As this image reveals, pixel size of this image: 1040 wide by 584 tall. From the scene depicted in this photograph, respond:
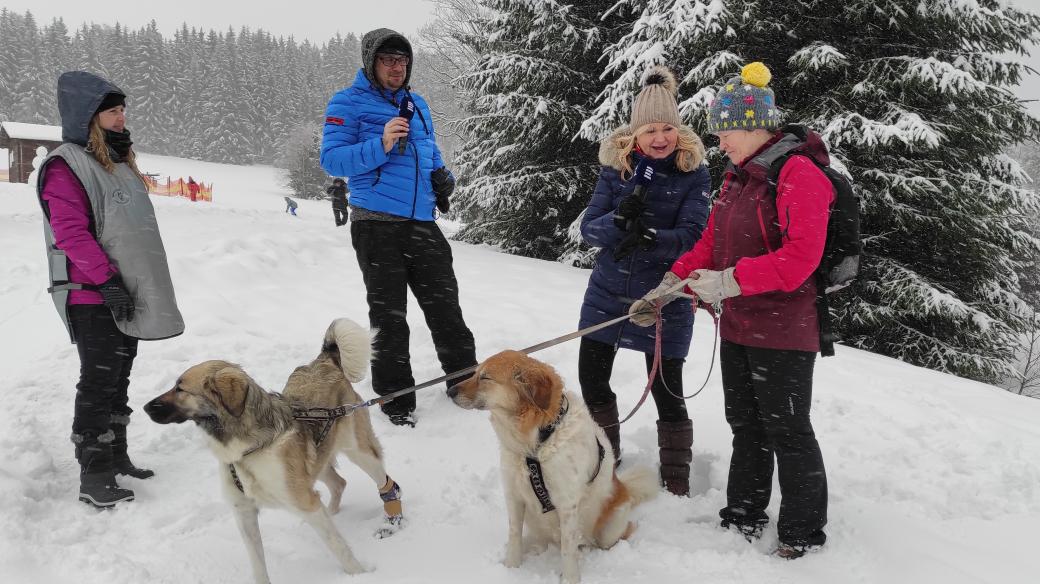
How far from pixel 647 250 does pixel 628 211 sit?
0.31 meters

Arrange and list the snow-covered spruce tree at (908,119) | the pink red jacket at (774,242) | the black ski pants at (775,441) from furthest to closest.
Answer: the snow-covered spruce tree at (908,119) → the black ski pants at (775,441) → the pink red jacket at (774,242)

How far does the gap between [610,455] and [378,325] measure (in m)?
2.07

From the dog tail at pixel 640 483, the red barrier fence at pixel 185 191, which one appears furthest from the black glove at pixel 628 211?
the red barrier fence at pixel 185 191

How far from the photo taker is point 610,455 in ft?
10.1

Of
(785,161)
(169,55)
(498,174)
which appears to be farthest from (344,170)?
(169,55)

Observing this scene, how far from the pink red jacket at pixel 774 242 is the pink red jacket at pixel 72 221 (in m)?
3.46

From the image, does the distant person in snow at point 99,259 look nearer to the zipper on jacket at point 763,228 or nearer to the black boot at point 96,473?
the black boot at point 96,473

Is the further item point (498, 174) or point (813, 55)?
point (498, 174)

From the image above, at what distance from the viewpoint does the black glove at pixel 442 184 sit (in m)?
4.29

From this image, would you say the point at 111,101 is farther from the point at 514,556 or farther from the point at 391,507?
the point at 514,556

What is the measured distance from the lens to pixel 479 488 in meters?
3.66

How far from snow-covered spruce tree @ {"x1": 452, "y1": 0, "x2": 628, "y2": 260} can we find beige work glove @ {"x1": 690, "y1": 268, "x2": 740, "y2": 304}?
8.69 m

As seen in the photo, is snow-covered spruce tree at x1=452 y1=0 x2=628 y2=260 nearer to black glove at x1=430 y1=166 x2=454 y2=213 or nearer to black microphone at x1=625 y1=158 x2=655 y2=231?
black glove at x1=430 y1=166 x2=454 y2=213

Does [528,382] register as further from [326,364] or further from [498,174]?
[498,174]
